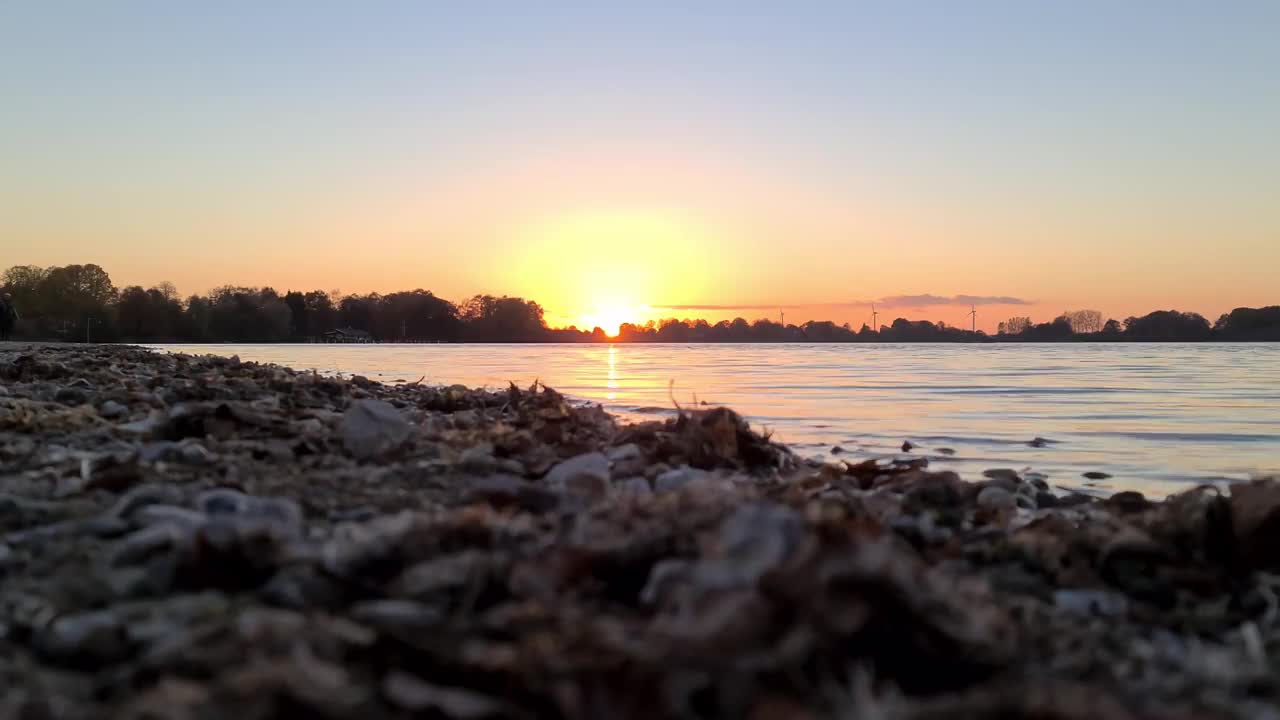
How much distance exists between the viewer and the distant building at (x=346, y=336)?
94.2 m

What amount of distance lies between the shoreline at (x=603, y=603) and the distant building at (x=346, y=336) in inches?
3734

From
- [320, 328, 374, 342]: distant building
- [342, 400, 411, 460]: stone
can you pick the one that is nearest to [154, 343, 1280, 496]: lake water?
[342, 400, 411, 460]: stone

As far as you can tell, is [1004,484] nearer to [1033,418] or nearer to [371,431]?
[371,431]

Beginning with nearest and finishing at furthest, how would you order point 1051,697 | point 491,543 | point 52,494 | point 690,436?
point 1051,697, point 491,543, point 52,494, point 690,436

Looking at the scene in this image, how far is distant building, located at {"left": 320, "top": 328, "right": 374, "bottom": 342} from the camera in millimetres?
94250

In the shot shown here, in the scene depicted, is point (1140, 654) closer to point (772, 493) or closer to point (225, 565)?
point (772, 493)

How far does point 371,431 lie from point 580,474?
1.55 m

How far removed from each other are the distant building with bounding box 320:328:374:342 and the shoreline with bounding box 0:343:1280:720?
9485 cm

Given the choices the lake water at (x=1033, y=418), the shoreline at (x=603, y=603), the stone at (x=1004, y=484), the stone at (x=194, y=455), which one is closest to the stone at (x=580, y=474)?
the shoreline at (x=603, y=603)

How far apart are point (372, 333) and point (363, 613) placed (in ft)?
360

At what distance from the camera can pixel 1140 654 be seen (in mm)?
1969

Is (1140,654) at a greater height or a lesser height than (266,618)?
lesser

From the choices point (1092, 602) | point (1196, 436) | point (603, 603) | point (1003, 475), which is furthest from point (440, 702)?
point (1196, 436)

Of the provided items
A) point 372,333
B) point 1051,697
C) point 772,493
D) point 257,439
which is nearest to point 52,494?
point 257,439
